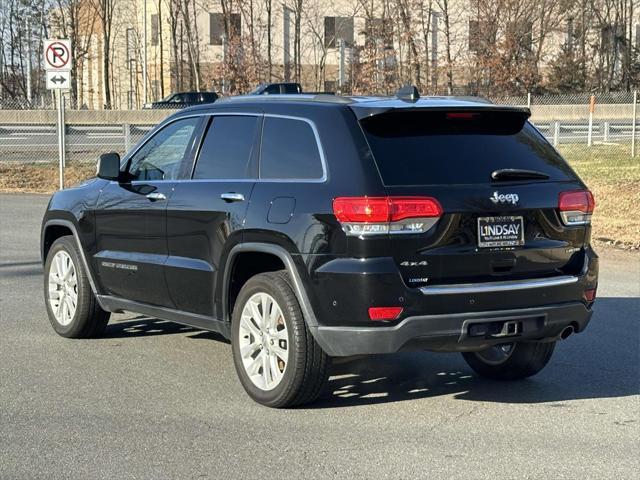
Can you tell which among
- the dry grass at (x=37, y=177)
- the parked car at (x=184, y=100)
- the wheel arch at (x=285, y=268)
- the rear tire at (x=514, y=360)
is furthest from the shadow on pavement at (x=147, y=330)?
the parked car at (x=184, y=100)

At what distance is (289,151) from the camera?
601 cm

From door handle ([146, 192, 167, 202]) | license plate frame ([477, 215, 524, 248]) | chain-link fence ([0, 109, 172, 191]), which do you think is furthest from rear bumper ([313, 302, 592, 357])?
chain-link fence ([0, 109, 172, 191])

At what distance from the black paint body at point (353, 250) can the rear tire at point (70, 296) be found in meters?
1.21

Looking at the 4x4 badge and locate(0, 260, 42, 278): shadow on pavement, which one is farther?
locate(0, 260, 42, 278): shadow on pavement

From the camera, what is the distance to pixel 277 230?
576 cm

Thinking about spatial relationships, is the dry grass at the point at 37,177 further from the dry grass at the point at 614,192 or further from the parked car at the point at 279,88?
the parked car at the point at 279,88

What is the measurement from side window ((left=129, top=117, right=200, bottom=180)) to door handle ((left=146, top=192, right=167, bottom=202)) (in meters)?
0.13

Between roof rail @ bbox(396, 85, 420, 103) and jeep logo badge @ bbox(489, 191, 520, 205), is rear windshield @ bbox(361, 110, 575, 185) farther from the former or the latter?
roof rail @ bbox(396, 85, 420, 103)

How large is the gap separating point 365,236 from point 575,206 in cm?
150

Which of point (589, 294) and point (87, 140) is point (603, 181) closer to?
point (589, 294)

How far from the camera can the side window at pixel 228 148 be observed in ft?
20.7

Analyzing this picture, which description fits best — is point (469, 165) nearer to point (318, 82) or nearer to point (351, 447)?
point (351, 447)

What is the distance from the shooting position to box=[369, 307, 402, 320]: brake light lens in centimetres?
535

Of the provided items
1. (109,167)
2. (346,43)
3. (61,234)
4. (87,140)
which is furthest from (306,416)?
(346,43)
